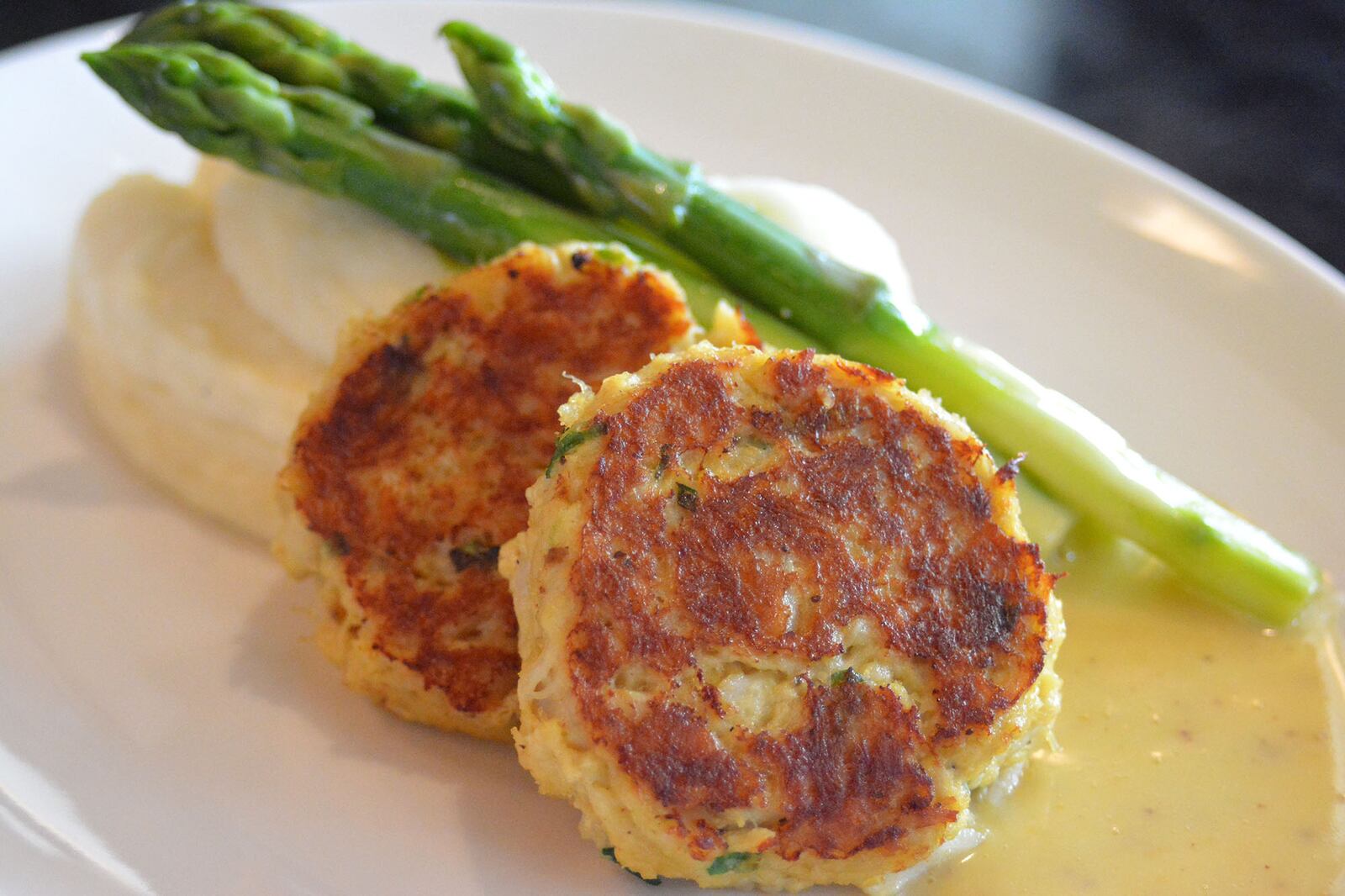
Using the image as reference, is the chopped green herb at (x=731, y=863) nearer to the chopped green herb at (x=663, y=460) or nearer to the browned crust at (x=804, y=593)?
the browned crust at (x=804, y=593)

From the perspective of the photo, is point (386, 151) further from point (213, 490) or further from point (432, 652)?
point (432, 652)

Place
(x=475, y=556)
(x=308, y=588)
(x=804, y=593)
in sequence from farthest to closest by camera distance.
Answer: (x=308, y=588) → (x=475, y=556) → (x=804, y=593)

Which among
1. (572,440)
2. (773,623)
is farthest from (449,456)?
(773,623)

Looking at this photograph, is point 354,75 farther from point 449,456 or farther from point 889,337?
point 889,337

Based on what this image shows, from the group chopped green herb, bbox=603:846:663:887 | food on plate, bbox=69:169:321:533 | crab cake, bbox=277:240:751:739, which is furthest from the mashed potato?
chopped green herb, bbox=603:846:663:887

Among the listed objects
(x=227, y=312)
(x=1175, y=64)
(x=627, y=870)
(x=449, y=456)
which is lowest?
(x=627, y=870)

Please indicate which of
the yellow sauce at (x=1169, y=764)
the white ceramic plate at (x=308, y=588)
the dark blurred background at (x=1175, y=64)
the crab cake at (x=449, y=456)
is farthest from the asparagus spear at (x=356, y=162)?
the dark blurred background at (x=1175, y=64)

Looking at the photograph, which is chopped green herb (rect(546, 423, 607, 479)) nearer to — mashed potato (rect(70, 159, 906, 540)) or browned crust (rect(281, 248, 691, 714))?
browned crust (rect(281, 248, 691, 714))

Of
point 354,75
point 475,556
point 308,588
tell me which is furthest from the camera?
point 354,75
